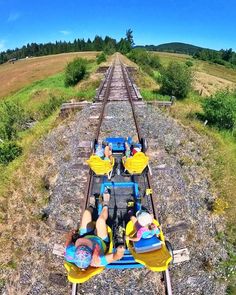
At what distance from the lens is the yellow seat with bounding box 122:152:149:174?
24.5ft

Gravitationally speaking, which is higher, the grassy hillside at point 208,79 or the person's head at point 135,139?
the person's head at point 135,139

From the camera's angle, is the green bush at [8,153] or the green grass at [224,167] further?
the green bush at [8,153]

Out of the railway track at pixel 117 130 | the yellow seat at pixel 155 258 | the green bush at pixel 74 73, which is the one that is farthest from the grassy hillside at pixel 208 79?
the yellow seat at pixel 155 258

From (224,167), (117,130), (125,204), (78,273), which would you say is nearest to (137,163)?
(125,204)

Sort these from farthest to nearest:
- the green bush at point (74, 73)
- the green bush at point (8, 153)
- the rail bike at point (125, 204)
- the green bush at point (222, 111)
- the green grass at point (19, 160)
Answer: the green bush at point (74, 73), the green bush at point (222, 111), the green bush at point (8, 153), the green grass at point (19, 160), the rail bike at point (125, 204)

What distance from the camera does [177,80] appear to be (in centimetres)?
1828

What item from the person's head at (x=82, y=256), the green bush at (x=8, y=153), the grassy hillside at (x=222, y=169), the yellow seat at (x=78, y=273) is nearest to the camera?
the yellow seat at (x=78, y=273)

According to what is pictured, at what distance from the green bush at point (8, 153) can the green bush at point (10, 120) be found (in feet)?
10.8

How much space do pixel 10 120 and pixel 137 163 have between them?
1115 cm

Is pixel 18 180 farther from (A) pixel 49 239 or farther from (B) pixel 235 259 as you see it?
(B) pixel 235 259

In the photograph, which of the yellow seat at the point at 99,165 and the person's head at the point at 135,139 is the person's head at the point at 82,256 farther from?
the person's head at the point at 135,139

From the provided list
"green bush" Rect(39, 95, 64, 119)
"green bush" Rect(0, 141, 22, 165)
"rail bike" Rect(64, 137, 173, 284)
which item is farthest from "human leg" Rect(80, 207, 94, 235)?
"green bush" Rect(39, 95, 64, 119)

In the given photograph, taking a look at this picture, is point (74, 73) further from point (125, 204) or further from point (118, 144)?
point (125, 204)

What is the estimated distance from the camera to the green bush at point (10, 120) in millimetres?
15298
